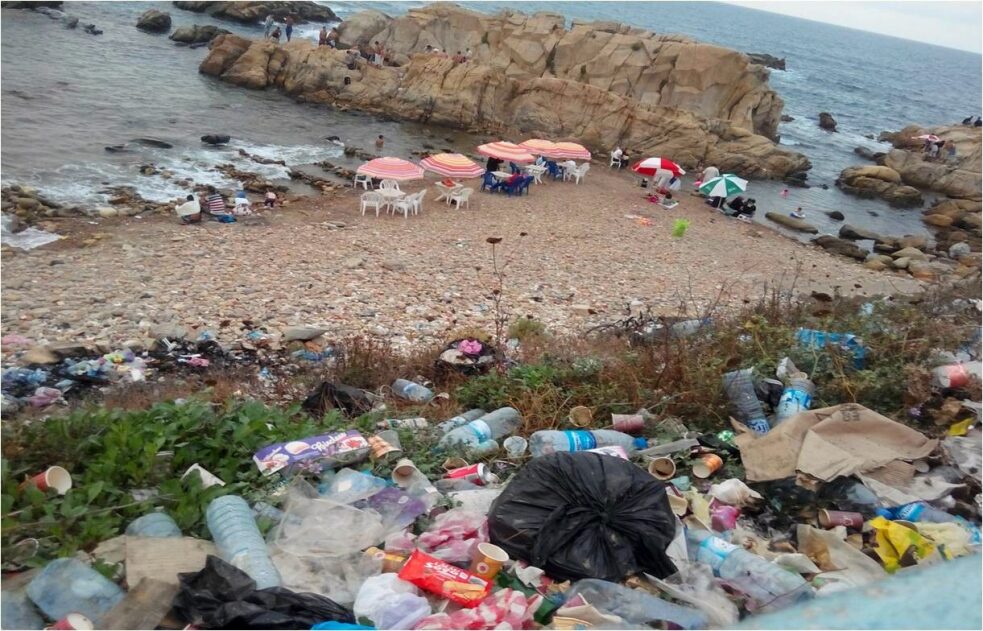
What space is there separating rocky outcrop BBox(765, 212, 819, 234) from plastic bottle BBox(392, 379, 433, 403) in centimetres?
1652

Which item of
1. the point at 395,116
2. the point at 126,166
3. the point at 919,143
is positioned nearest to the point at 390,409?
the point at 126,166

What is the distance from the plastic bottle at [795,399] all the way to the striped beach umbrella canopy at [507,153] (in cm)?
1333

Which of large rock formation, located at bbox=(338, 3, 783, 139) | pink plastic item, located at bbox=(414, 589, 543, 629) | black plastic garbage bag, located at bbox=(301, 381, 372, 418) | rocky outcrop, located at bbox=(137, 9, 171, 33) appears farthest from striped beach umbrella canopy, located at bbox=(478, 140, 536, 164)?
rocky outcrop, located at bbox=(137, 9, 171, 33)

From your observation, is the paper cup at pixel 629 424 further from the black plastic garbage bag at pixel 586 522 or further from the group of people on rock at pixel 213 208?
the group of people on rock at pixel 213 208

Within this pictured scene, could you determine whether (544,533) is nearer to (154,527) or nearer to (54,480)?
(154,527)

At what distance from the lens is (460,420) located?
498cm

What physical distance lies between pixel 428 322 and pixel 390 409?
4.00 metres

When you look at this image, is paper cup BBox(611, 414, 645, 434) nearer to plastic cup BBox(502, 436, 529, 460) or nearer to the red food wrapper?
plastic cup BBox(502, 436, 529, 460)

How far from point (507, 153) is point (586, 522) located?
1537cm

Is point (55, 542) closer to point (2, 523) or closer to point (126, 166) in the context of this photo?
point (2, 523)

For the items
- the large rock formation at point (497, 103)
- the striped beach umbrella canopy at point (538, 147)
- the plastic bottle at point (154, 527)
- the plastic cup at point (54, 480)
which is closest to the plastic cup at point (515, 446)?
the plastic bottle at point (154, 527)

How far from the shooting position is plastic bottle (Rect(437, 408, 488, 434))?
4844 millimetres

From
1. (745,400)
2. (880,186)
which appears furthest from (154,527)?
(880,186)

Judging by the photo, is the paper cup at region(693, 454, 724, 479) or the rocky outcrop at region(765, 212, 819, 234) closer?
the paper cup at region(693, 454, 724, 479)
